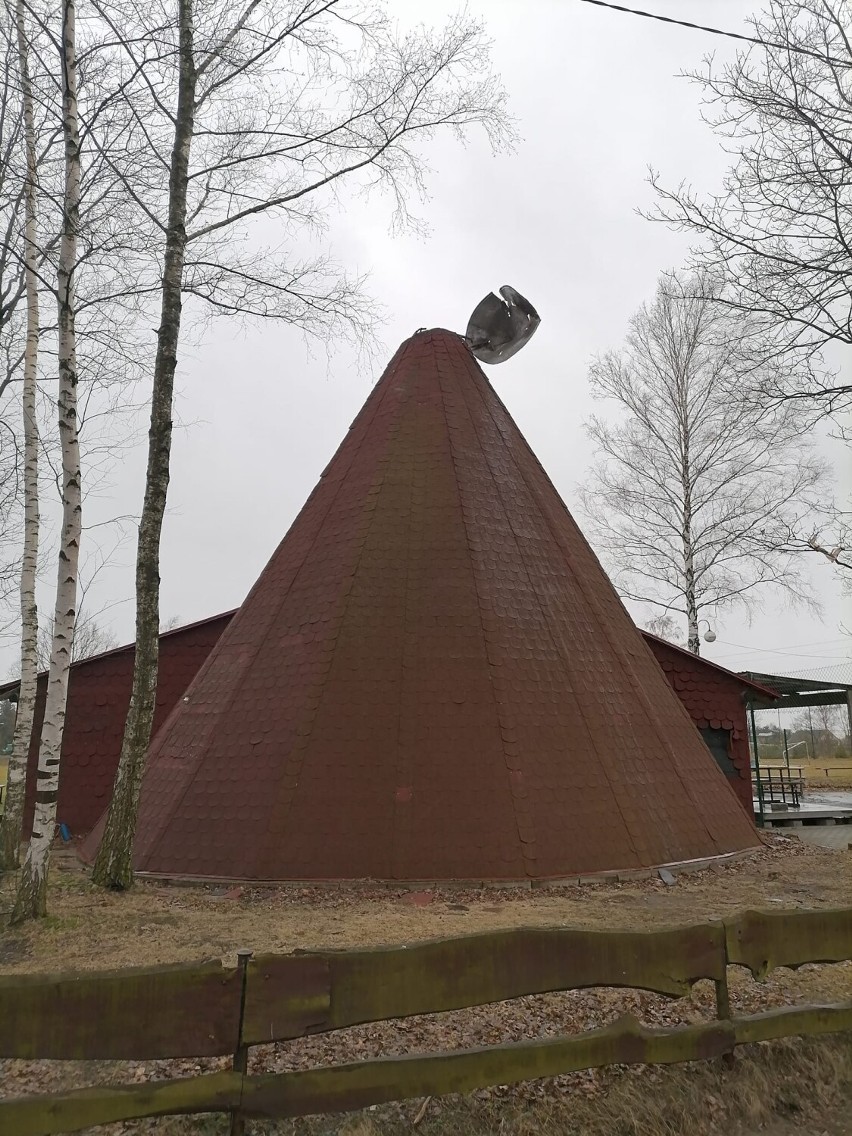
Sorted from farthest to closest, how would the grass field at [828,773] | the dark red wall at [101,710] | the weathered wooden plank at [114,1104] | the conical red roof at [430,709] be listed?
1. the grass field at [828,773]
2. the dark red wall at [101,710]
3. the conical red roof at [430,709]
4. the weathered wooden plank at [114,1104]

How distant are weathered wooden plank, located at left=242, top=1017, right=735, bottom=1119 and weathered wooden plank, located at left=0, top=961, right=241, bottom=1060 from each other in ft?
0.97

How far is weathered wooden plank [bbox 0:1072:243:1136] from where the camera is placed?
2.58 meters

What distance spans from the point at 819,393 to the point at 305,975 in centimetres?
1002

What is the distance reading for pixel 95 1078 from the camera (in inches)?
140

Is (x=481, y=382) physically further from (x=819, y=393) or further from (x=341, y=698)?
(x=341, y=698)

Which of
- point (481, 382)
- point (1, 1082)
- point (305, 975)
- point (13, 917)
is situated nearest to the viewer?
point (305, 975)

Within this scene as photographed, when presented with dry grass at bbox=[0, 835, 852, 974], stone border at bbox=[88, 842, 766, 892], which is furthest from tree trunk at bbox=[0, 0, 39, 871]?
stone border at bbox=[88, 842, 766, 892]

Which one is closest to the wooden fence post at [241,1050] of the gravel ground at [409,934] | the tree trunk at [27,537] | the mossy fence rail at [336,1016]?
the mossy fence rail at [336,1016]

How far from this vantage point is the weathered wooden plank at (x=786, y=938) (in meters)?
3.62

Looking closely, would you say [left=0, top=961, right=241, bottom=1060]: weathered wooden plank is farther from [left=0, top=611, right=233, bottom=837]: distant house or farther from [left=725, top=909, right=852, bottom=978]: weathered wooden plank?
[left=0, top=611, right=233, bottom=837]: distant house

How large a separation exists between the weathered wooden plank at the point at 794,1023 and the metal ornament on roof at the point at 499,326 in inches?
450

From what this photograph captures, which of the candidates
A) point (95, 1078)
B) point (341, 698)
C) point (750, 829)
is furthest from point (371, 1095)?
point (750, 829)

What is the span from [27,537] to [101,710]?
4.97 meters

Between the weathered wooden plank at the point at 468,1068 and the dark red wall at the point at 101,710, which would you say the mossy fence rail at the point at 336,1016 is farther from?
the dark red wall at the point at 101,710
